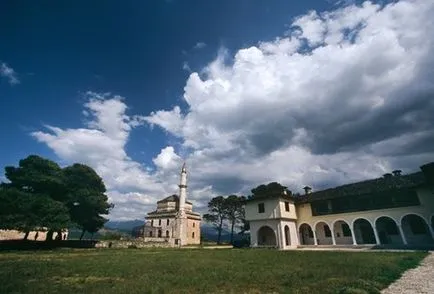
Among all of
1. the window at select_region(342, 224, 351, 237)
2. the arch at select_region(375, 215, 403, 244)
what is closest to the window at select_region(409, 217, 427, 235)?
the arch at select_region(375, 215, 403, 244)

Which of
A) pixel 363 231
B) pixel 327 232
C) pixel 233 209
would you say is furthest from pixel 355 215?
pixel 233 209

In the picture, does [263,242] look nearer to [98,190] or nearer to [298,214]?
[298,214]

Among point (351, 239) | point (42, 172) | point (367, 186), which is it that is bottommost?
point (351, 239)

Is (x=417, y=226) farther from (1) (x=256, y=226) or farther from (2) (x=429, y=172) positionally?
(1) (x=256, y=226)

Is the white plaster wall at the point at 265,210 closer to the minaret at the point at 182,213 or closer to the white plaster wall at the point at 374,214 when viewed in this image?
the white plaster wall at the point at 374,214

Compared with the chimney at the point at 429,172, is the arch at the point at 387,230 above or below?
below

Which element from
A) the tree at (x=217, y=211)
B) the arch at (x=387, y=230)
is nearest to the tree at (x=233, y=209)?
the tree at (x=217, y=211)

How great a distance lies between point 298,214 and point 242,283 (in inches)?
1254

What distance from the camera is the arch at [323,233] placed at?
36219mm

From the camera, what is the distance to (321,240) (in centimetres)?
3681

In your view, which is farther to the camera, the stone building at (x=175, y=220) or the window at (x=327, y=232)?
the stone building at (x=175, y=220)

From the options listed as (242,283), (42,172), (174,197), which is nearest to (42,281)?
(242,283)

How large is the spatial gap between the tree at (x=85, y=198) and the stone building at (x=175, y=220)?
18.0 m

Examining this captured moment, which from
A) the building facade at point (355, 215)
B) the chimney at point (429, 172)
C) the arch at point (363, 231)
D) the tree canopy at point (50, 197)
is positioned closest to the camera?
the chimney at point (429, 172)
